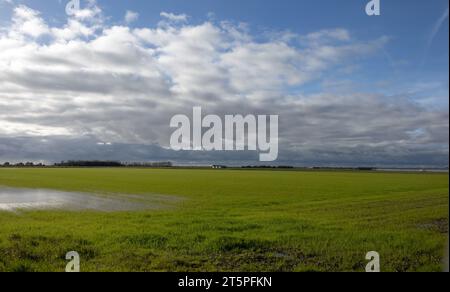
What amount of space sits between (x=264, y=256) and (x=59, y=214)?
15518 mm

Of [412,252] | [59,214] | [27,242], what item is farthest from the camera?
[59,214]

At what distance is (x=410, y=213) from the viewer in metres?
23.3

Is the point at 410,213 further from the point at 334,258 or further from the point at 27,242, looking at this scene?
the point at 27,242

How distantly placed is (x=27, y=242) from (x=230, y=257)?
7424 millimetres

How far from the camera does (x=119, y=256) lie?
39.8 feet
